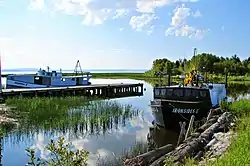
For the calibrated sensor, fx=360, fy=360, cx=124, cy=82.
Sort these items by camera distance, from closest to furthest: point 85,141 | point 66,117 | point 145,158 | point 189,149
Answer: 1. point 189,149
2. point 145,158
3. point 85,141
4. point 66,117

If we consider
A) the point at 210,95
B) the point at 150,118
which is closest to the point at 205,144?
the point at 210,95

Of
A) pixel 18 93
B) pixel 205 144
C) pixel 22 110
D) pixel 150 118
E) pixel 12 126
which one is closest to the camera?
pixel 205 144

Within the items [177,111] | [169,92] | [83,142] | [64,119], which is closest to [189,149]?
[83,142]

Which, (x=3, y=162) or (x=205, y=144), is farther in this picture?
(x=3, y=162)

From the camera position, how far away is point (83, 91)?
44.1 m

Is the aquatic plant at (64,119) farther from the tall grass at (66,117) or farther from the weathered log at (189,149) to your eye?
the weathered log at (189,149)

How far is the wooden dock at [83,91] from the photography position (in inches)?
1385

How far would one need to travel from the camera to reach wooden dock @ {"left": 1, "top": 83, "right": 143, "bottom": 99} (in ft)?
115

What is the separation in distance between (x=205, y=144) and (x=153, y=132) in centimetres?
850

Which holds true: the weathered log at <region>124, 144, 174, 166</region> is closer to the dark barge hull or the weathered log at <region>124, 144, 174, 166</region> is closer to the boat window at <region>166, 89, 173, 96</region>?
the dark barge hull

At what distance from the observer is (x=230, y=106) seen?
20.8 metres

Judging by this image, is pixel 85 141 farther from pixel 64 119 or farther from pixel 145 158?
pixel 145 158

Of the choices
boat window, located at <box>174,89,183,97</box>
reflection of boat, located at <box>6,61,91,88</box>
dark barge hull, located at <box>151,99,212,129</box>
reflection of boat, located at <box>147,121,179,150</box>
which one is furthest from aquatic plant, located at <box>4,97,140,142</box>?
reflection of boat, located at <box>6,61,91,88</box>

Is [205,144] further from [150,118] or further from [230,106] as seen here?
[150,118]
